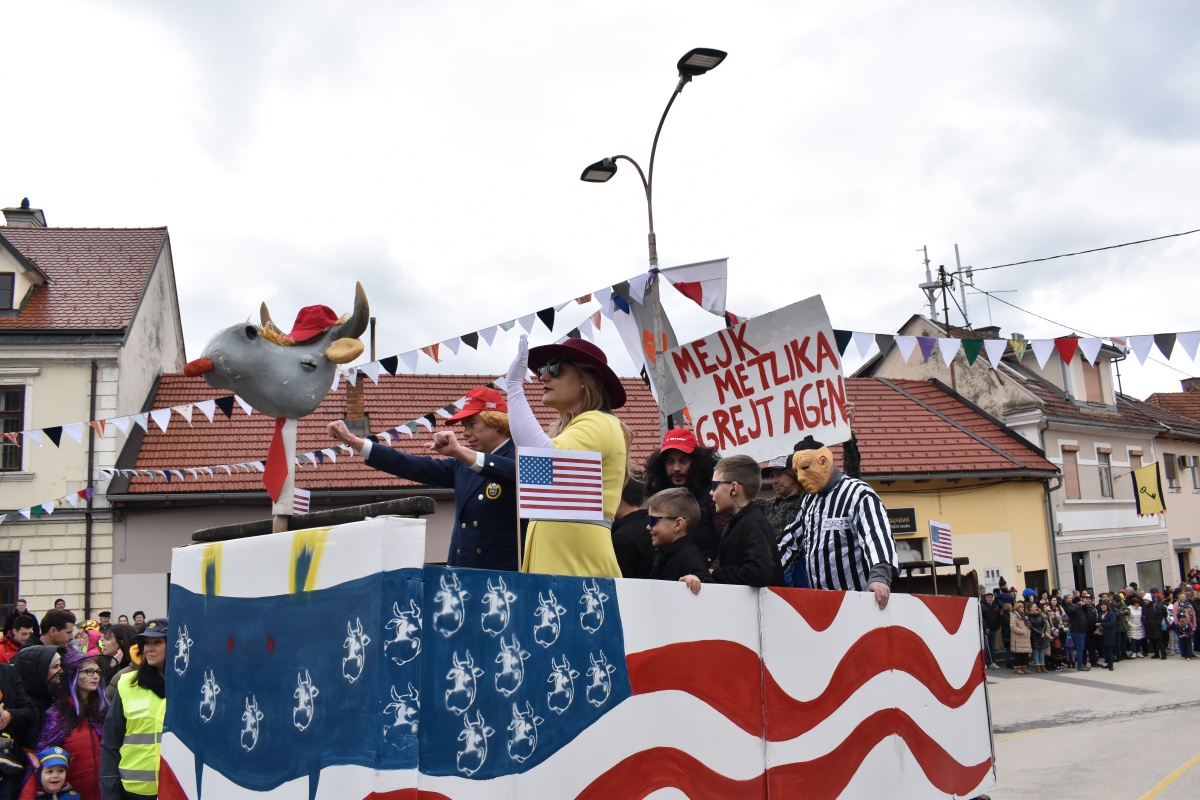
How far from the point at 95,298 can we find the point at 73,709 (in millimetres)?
17495

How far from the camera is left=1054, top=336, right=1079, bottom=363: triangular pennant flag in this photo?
9430mm

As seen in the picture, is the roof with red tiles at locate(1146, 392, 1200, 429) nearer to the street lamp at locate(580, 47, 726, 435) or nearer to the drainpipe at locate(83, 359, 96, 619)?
the street lamp at locate(580, 47, 726, 435)

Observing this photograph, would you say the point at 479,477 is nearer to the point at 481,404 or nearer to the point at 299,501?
the point at 481,404

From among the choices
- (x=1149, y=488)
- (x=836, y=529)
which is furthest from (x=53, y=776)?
(x=1149, y=488)

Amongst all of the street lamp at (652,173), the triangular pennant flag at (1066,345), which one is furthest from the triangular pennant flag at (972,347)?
the street lamp at (652,173)

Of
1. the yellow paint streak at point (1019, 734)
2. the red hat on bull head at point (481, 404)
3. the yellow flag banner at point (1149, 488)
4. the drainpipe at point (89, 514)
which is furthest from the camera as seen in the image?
the yellow flag banner at point (1149, 488)

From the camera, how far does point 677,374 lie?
7.81m

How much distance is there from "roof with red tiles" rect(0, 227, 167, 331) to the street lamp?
1234 cm

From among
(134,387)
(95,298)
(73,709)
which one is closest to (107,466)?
(134,387)

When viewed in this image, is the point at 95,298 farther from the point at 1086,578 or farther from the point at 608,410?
the point at 1086,578

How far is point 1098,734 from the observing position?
11.2 metres

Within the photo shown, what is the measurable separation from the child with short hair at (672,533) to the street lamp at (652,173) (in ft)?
18.9

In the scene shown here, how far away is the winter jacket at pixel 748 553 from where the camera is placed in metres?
3.53

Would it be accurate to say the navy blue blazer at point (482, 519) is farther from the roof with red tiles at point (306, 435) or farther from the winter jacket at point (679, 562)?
the roof with red tiles at point (306, 435)
